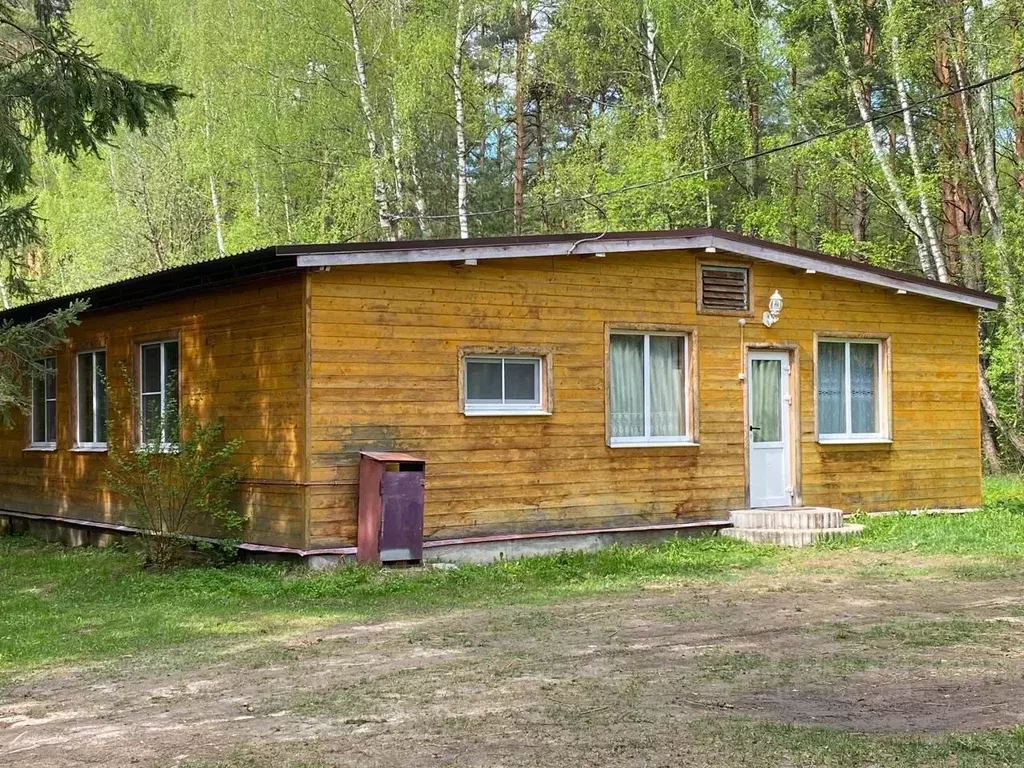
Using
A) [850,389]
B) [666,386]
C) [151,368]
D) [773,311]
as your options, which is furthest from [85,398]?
[850,389]

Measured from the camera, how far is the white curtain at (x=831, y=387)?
1500cm

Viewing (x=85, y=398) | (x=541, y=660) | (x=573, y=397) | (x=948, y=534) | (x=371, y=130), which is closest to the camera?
(x=541, y=660)

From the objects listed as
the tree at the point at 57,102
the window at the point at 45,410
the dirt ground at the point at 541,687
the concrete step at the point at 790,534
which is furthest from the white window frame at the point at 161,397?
the concrete step at the point at 790,534

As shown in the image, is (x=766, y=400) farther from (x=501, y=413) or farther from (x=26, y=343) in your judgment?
(x=26, y=343)

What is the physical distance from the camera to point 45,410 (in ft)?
55.7

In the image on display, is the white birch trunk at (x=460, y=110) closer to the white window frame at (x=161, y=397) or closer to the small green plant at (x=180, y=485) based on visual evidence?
the white window frame at (x=161, y=397)

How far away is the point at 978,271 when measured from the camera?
24.6m

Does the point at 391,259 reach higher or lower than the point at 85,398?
higher

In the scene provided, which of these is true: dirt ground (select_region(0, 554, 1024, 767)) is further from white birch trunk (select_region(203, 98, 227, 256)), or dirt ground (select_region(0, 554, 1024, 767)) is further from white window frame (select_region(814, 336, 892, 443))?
white birch trunk (select_region(203, 98, 227, 256))

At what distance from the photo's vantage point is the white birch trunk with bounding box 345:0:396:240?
2522 centimetres

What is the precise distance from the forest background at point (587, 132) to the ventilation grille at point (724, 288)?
9597mm

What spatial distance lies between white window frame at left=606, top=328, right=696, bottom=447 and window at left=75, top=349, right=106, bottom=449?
22.1ft

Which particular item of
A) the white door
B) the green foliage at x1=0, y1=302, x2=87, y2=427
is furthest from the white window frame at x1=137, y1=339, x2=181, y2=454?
the white door

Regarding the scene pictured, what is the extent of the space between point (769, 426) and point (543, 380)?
336 cm
